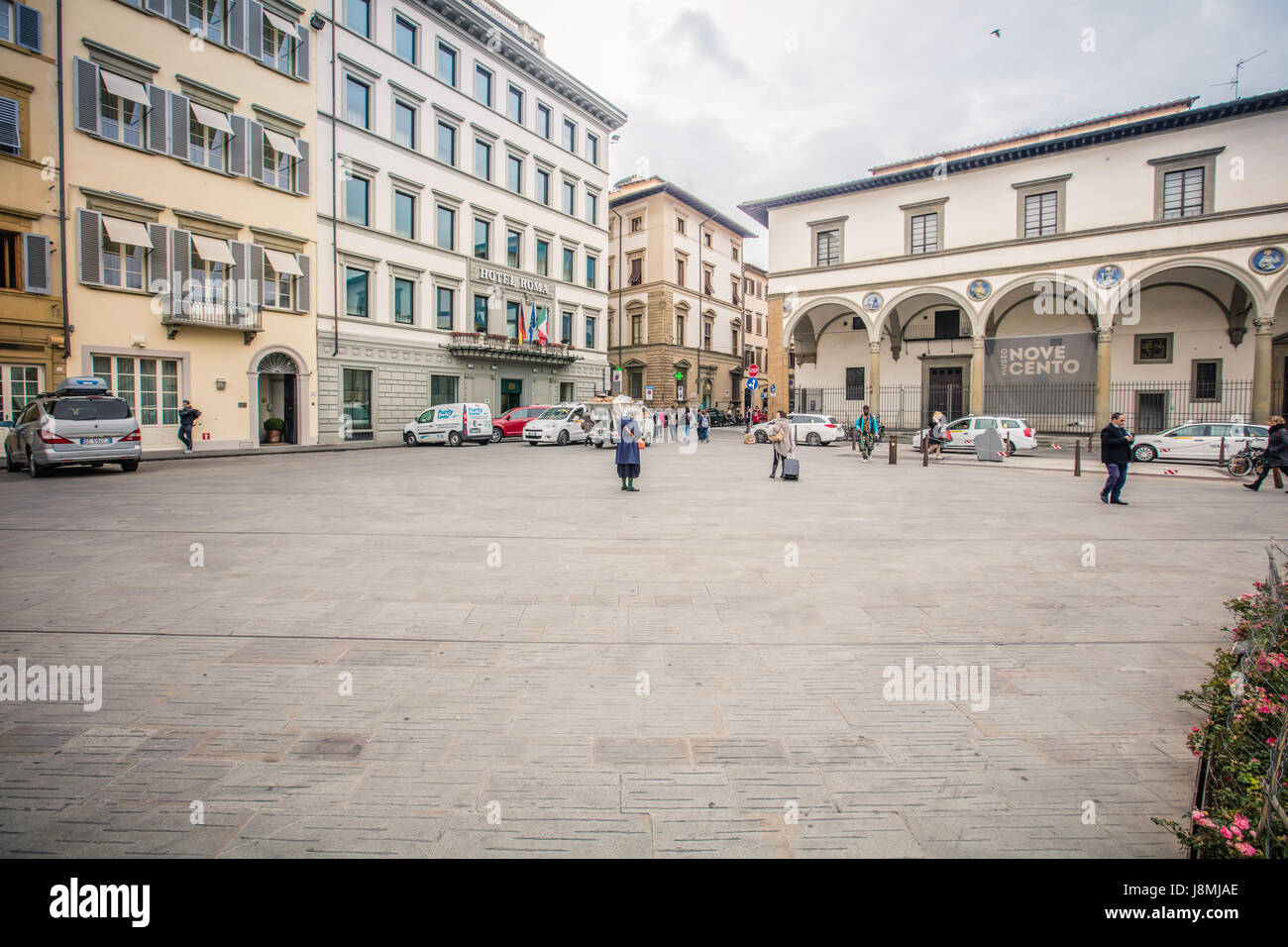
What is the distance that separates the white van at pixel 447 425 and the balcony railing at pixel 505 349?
5.21 metres

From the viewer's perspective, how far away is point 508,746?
325 centimetres

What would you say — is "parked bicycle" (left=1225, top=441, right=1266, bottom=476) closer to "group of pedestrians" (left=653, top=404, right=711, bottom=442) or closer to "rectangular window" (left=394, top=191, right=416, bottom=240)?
"group of pedestrians" (left=653, top=404, right=711, bottom=442)

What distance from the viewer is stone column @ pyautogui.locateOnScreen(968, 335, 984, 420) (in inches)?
1233

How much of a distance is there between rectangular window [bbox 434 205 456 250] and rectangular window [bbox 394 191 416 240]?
45.7 inches

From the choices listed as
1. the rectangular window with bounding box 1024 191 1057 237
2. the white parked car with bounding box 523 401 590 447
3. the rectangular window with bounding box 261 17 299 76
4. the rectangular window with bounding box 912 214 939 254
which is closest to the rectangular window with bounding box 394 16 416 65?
the rectangular window with bounding box 261 17 299 76

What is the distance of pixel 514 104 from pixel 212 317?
67.3ft

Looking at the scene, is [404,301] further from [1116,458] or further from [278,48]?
[1116,458]

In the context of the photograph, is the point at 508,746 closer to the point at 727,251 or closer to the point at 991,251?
the point at 991,251

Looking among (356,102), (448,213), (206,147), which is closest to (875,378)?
(448,213)

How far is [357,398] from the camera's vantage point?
29.6 meters

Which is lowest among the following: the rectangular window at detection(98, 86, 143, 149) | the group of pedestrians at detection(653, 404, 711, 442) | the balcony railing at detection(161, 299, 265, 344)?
the group of pedestrians at detection(653, 404, 711, 442)

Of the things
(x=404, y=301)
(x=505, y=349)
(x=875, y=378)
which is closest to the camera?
(x=404, y=301)

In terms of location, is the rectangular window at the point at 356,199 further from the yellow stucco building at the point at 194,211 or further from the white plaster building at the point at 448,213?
the yellow stucco building at the point at 194,211
